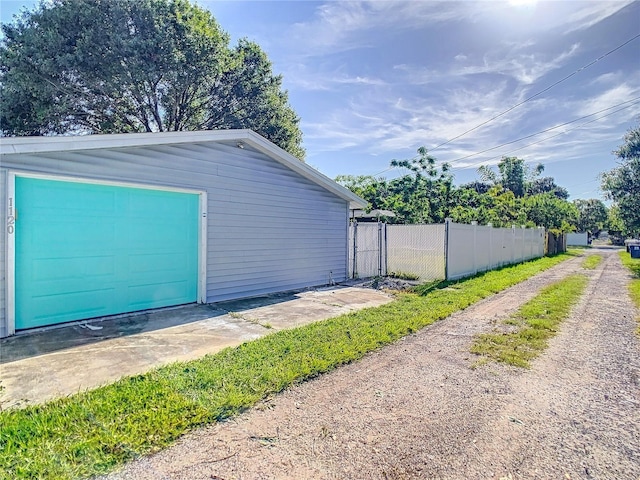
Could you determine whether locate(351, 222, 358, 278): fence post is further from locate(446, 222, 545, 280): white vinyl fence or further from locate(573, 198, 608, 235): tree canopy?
locate(573, 198, 608, 235): tree canopy

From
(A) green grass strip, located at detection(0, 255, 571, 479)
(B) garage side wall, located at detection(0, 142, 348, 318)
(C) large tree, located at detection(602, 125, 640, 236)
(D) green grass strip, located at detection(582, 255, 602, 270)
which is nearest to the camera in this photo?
(A) green grass strip, located at detection(0, 255, 571, 479)

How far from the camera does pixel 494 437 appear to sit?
2508mm

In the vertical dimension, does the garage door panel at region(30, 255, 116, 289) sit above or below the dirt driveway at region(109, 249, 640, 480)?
above

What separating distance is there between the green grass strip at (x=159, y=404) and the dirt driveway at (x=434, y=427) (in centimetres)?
17

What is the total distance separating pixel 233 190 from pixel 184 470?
5.65 metres

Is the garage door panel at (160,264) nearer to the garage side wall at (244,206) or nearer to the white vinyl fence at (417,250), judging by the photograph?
the garage side wall at (244,206)

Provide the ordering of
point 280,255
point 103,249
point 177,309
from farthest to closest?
1. point 280,255
2. point 177,309
3. point 103,249

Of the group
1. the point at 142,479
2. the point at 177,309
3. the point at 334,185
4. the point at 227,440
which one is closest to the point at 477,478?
the point at 227,440

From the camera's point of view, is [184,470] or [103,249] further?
[103,249]

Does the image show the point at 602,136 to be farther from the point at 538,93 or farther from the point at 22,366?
the point at 22,366

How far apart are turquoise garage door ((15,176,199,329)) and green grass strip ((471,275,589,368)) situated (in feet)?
16.8

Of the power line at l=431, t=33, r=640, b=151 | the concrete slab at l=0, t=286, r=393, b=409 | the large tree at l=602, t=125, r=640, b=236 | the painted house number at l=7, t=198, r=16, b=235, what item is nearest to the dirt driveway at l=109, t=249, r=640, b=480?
the concrete slab at l=0, t=286, r=393, b=409

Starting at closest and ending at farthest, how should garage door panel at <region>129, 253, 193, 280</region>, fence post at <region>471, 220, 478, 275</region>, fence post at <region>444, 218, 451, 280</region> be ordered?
Result: garage door panel at <region>129, 253, 193, 280</region> → fence post at <region>444, 218, 451, 280</region> → fence post at <region>471, 220, 478, 275</region>

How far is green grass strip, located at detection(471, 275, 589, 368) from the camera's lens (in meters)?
4.21
